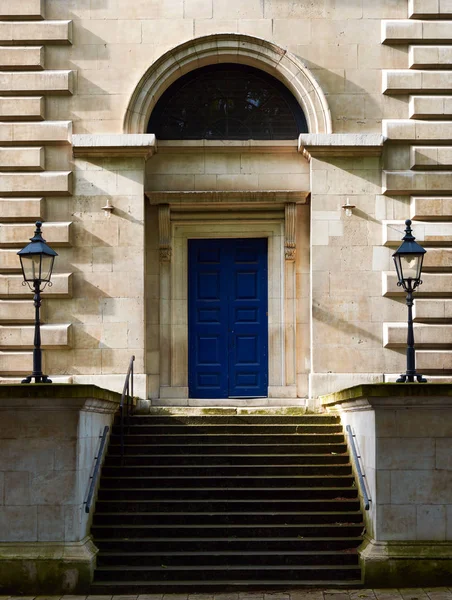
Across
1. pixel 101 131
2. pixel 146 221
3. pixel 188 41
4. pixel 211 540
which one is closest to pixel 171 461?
pixel 211 540

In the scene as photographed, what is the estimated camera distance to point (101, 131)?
1609 cm

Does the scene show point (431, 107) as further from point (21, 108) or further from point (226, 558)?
point (226, 558)

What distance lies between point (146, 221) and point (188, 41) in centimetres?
308

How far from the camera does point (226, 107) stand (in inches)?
658

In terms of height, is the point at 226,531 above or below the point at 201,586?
above

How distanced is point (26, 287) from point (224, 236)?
3464 millimetres

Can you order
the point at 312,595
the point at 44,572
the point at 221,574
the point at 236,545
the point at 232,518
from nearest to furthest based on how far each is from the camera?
1. the point at 312,595
2. the point at 44,572
3. the point at 221,574
4. the point at 236,545
5. the point at 232,518

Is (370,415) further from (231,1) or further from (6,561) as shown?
(231,1)

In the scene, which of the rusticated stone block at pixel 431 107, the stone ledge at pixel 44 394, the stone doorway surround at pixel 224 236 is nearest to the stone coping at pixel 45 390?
the stone ledge at pixel 44 394

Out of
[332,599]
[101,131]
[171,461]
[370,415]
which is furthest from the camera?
[101,131]

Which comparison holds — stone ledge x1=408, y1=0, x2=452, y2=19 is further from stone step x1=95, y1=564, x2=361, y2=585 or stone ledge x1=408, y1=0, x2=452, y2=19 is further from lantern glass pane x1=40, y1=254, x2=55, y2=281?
stone step x1=95, y1=564, x2=361, y2=585

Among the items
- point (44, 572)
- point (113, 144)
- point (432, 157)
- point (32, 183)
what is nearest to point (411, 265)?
point (432, 157)

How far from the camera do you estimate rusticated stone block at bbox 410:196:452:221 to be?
1588 centimetres

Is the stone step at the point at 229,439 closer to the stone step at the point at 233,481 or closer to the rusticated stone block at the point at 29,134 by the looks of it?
the stone step at the point at 233,481
